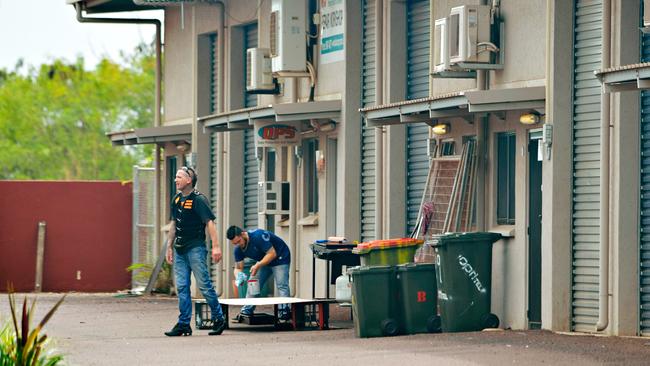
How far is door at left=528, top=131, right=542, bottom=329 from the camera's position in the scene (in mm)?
19141

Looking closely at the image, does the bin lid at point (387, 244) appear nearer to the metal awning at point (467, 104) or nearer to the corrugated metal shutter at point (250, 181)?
the metal awning at point (467, 104)

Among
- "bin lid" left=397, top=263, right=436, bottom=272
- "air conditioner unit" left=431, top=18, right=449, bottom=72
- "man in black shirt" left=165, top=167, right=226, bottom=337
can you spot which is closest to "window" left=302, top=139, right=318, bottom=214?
"air conditioner unit" left=431, top=18, right=449, bottom=72

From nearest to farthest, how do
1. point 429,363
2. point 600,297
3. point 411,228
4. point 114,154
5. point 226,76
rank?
point 429,363
point 600,297
point 411,228
point 226,76
point 114,154

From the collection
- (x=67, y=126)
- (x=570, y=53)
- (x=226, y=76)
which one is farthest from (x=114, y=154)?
(x=570, y=53)

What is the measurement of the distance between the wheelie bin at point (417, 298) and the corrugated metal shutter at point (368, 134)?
4.54 m

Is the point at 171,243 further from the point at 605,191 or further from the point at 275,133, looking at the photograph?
the point at 275,133

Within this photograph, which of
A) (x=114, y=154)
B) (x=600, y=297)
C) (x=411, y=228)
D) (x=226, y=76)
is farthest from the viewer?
(x=114, y=154)

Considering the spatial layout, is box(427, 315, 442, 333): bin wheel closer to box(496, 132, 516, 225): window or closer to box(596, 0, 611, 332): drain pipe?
box(496, 132, 516, 225): window

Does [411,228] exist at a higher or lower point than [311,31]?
lower

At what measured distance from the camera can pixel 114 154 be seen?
2670 inches

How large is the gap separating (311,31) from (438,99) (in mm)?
5976

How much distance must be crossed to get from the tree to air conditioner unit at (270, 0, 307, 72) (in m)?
41.7

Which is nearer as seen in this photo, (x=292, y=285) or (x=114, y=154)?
(x=292, y=285)

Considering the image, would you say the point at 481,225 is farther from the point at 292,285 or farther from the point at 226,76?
the point at 226,76
